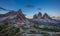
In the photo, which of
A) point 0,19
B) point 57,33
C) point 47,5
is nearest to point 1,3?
point 0,19

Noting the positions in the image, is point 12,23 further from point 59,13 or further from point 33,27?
point 59,13

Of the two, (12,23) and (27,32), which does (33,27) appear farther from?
(12,23)

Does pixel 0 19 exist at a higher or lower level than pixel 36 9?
lower

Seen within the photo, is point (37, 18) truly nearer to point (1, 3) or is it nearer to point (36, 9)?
point (36, 9)

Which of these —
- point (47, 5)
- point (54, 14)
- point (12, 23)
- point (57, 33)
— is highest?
point (47, 5)

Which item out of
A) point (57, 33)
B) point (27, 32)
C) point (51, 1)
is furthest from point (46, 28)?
point (51, 1)

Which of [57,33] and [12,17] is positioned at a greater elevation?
[12,17]

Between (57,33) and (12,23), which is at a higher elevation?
(12,23)

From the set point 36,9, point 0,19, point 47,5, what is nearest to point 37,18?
point 36,9
